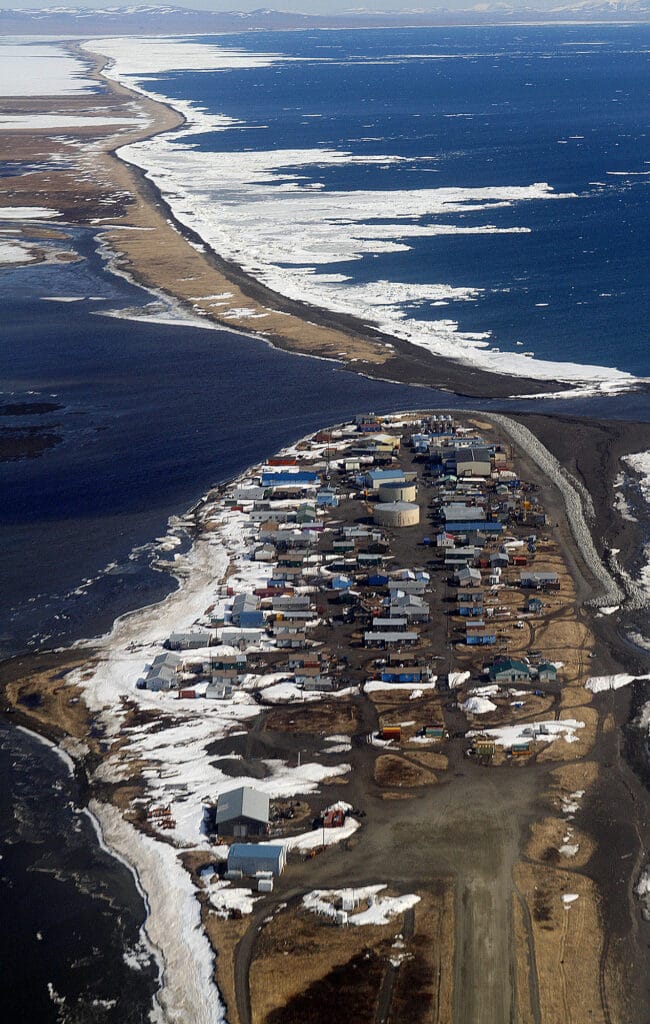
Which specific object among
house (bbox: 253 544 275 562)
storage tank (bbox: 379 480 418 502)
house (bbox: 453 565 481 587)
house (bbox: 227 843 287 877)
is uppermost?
storage tank (bbox: 379 480 418 502)

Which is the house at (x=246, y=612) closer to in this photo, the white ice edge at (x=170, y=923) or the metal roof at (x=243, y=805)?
the metal roof at (x=243, y=805)

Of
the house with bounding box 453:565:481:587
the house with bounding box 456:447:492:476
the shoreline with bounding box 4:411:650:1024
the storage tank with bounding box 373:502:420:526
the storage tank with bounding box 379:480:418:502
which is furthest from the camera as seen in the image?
the house with bounding box 456:447:492:476

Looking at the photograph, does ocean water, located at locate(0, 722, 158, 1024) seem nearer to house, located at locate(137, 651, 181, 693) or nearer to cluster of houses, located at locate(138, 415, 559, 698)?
house, located at locate(137, 651, 181, 693)

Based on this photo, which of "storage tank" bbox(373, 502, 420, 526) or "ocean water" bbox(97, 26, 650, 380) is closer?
"storage tank" bbox(373, 502, 420, 526)

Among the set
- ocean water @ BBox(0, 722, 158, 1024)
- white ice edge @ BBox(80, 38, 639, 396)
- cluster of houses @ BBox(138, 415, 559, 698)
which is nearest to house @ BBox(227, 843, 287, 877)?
ocean water @ BBox(0, 722, 158, 1024)

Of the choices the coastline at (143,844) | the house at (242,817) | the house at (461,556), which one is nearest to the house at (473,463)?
the coastline at (143,844)

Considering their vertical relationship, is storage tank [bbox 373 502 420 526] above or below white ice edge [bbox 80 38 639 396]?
below

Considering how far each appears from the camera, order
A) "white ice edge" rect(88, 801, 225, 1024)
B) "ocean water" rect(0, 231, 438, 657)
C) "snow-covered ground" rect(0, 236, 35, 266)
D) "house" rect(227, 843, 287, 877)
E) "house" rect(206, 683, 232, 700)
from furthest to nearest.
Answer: "snow-covered ground" rect(0, 236, 35, 266) → "ocean water" rect(0, 231, 438, 657) → "house" rect(206, 683, 232, 700) → "house" rect(227, 843, 287, 877) → "white ice edge" rect(88, 801, 225, 1024)
